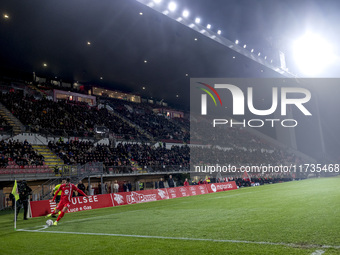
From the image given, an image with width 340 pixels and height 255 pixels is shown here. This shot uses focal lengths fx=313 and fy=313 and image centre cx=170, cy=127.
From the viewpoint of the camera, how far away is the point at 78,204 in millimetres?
18328

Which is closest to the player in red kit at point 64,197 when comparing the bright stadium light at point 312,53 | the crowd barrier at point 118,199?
the crowd barrier at point 118,199

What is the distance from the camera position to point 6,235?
1007 centimetres

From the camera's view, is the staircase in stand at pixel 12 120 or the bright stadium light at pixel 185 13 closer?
the bright stadium light at pixel 185 13

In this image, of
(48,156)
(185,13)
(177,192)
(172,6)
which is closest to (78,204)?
(177,192)

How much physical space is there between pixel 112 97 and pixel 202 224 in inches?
1580

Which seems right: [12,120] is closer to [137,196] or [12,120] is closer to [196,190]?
[137,196]

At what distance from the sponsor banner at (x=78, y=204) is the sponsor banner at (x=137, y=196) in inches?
25.9

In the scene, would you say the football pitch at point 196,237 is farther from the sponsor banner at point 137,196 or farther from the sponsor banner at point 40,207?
the sponsor banner at point 137,196

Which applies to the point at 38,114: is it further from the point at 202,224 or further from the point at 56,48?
the point at 202,224

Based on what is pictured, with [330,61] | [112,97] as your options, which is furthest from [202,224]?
[112,97]

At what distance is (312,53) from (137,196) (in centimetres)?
2652

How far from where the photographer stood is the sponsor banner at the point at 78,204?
53.1 ft

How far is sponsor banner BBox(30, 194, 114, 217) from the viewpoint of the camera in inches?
637

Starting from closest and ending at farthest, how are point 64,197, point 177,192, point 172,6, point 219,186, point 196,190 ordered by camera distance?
point 64,197
point 172,6
point 177,192
point 196,190
point 219,186
